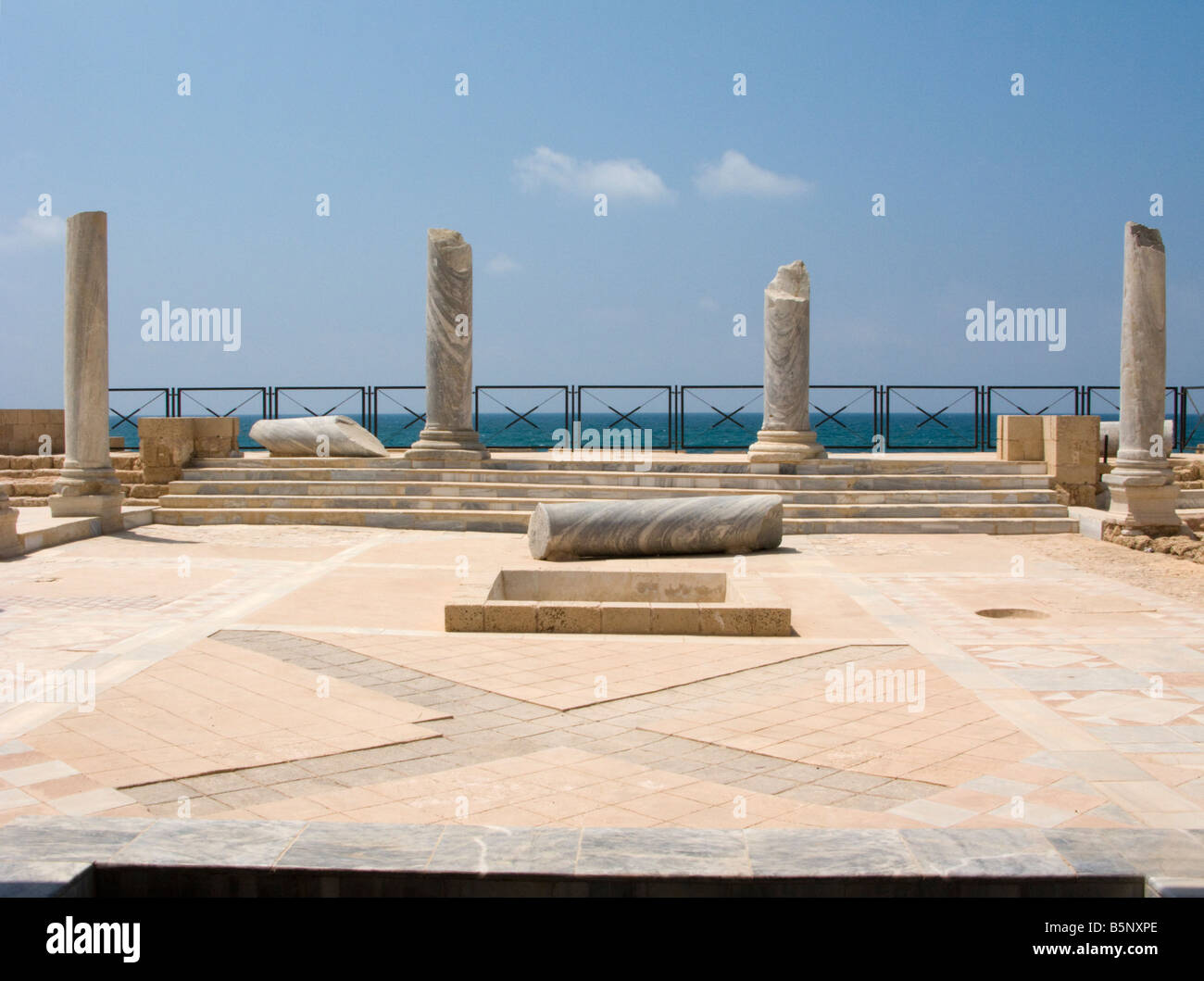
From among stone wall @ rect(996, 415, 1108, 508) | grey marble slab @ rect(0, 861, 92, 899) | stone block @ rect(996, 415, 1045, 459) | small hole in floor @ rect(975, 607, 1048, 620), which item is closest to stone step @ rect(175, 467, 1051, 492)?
stone wall @ rect(996, 415, 1108, 508)

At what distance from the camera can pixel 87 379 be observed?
13820mm

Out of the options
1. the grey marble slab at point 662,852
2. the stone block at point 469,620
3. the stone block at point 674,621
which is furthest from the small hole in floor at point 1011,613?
the grey marble slab at point 662,852

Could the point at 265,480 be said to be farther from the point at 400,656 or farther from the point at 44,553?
the point at 400,656

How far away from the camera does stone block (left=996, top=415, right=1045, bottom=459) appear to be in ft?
53.9

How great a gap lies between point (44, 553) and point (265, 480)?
15.0ft

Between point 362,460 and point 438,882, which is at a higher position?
point 362,460

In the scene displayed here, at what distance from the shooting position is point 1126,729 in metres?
5.39

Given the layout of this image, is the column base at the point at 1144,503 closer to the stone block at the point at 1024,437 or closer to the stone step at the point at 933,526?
the stone step at the point at 933,526

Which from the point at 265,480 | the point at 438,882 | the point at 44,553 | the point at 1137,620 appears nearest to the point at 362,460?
the point at 265,480

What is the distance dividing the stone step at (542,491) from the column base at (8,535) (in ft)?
14.5

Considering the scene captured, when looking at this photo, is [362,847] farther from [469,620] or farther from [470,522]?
[470,522]

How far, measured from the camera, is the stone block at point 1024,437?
16438 millimetres

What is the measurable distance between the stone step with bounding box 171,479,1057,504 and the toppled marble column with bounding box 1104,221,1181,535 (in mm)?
1445

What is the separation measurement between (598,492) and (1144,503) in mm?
7135
